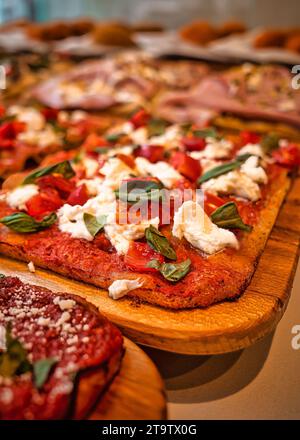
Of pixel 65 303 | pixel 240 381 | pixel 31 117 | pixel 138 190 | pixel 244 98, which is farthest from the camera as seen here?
pixel 244 98

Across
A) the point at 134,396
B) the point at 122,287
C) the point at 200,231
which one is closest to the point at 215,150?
the point at 200,231

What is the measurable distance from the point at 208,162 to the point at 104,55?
2.46m

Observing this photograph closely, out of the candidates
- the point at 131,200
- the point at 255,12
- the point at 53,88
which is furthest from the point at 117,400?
the point at 255,12

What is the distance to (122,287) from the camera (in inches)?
47.4

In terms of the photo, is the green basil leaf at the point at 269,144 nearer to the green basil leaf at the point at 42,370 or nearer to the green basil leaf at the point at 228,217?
the green basil leaf at the point at 228,217

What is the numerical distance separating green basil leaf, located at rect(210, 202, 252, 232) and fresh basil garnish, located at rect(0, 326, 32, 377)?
72 centimetres

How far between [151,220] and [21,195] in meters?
0.48

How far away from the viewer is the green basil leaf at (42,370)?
90 cm

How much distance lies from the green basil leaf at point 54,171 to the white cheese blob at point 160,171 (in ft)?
0.86

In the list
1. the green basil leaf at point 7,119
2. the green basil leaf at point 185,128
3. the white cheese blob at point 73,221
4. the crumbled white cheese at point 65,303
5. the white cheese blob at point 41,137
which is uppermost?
the crumbled white cheese at point 65,303

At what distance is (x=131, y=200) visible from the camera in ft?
4.83

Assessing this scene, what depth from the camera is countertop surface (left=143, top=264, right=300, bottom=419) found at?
109 cm

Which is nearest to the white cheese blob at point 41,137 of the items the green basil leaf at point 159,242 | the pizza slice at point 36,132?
the pizza slice at point 36,132

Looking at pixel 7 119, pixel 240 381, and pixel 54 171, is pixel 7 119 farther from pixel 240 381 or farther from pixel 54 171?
pixel 240 381
